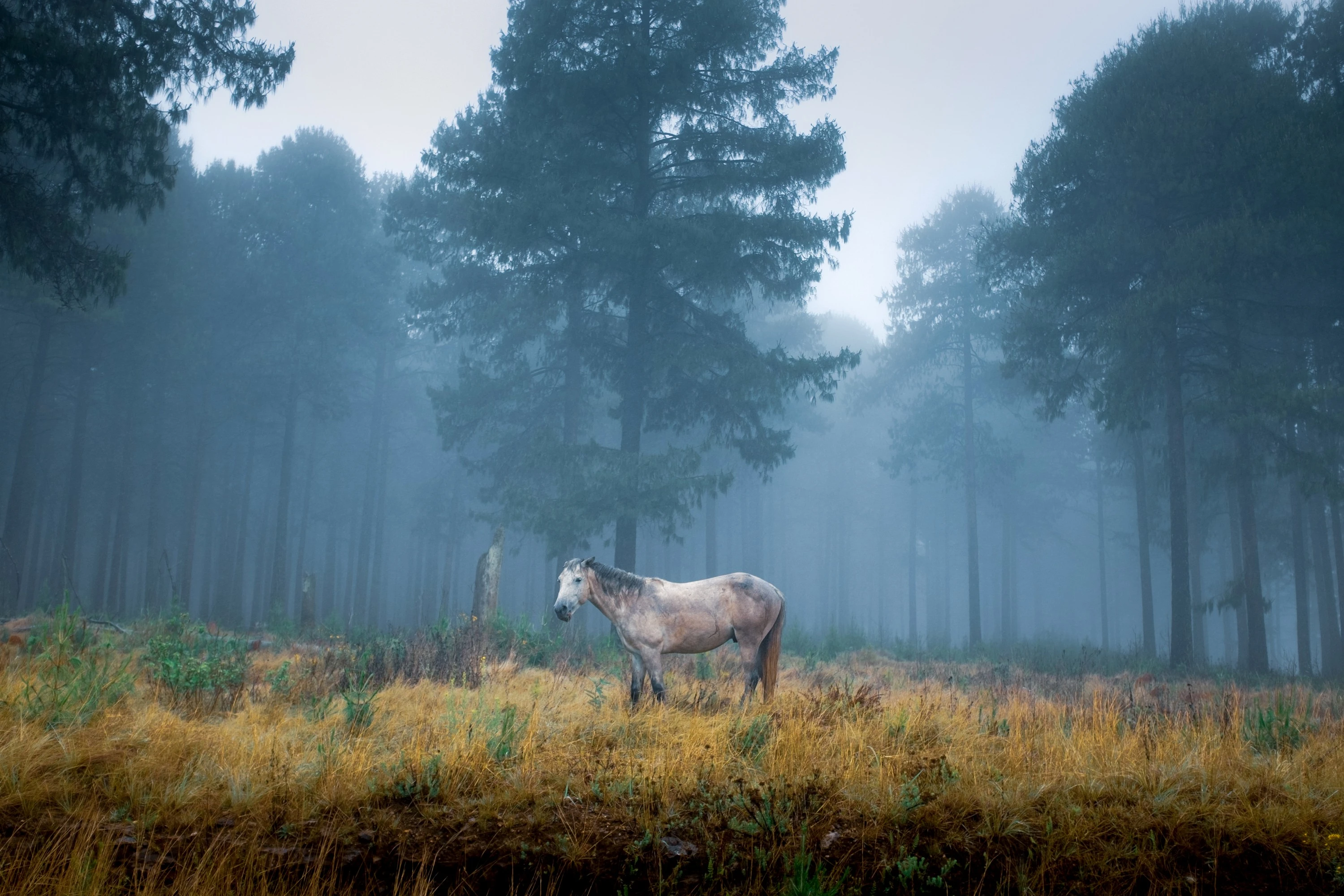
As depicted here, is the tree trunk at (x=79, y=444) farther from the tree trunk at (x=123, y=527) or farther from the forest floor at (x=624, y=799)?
the forest floor at (x=624, y=799)

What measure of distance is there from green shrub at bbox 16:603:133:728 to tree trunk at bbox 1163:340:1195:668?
18152 millimetres

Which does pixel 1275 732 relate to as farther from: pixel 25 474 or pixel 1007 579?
pixel 1007 579

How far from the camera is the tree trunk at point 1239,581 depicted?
1631cm

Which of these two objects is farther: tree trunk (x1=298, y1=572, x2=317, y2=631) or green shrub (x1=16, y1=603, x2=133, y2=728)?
tree trunk (x1=298, y1=572, x2=317, y2=631)

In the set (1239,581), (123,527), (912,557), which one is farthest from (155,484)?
(912,557)

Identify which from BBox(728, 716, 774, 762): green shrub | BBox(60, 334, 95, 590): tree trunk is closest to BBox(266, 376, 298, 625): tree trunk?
BBox(60, 334, 95, 590): tree trunk

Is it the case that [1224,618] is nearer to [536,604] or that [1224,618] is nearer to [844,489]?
[844,489]

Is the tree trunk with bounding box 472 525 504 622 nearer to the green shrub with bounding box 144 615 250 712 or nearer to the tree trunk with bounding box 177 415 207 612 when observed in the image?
the green shrub with bounding box 144 615 250 712

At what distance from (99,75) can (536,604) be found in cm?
2874

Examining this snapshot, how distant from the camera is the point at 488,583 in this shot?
13.3m

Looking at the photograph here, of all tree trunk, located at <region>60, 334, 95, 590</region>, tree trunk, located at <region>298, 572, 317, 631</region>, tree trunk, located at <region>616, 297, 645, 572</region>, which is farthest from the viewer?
tree trunk, located at <region>60, 334, 95, 590</region>

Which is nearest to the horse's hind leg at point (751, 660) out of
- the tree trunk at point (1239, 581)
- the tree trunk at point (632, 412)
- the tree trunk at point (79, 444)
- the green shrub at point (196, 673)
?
the green shrub at point (196, 673)

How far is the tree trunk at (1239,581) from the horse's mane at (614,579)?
15329 millimetres

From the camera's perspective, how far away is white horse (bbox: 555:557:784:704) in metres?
7.37
